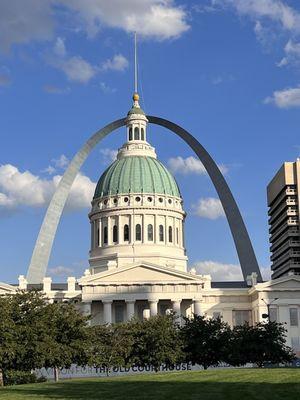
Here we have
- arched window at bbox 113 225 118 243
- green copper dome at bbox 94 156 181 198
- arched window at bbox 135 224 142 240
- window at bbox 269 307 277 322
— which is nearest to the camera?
window at bbox 269 307 277 322

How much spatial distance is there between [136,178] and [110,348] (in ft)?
205

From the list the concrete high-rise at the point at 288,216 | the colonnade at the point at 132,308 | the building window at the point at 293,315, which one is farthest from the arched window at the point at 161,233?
the concrete high-rise at the point at 288,216

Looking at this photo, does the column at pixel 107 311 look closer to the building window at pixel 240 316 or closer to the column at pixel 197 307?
the column at pixel 197 307

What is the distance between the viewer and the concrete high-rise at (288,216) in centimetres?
15738

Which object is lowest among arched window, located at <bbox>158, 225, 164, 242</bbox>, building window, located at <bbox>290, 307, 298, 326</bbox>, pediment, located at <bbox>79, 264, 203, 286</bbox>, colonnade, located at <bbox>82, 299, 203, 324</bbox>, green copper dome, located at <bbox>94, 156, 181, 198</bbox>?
building window, located at <bbox>290, 307, 298, 326</bbox>

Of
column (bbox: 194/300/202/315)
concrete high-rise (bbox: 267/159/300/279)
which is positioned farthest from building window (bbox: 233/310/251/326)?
concrete high-rise (bbox: 267/159/300/279)

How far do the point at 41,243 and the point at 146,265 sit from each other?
18.7 m

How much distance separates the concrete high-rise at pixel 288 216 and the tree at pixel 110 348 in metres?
80.0

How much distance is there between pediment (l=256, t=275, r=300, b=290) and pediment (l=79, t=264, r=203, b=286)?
9296 millimetres

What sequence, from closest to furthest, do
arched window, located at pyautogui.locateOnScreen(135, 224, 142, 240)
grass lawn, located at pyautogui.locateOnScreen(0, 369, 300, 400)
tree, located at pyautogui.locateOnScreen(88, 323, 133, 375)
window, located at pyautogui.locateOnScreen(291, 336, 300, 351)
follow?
grass lawn, located at pyautogui.locateOnScreen(0, 369, 300, 400) → tree, located at pyautogui.locateOnScreen(88, 323, 133, 375) → window, located at pyautogui.locateOnScreen(291, 336, 300, 351) → arched window, located at pyautogui.locateOnScreen(135, 224, 142, 240)

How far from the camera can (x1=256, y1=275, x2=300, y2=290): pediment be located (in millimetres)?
110444

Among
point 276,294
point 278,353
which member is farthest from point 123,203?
point 278,353

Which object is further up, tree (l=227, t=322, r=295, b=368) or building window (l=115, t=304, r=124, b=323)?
building window (l=115, t=304, r=124, b=323)

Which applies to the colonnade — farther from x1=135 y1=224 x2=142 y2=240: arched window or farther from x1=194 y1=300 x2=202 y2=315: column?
x1=135 y1=224 x2=142 y2=240: arched window
